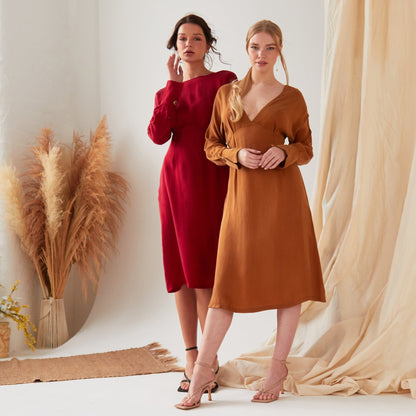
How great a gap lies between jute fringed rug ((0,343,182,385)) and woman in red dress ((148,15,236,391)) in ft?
1.84

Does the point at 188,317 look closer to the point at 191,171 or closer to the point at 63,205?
the point at 191,171

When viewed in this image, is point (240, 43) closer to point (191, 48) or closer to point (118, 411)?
point (191, 48)

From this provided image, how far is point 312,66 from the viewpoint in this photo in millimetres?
3750

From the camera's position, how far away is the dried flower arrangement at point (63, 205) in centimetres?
436

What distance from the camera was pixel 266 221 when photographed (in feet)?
9.00

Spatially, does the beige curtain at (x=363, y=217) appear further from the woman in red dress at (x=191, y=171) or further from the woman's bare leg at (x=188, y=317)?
the woman in red dress at (x=191, y=171)

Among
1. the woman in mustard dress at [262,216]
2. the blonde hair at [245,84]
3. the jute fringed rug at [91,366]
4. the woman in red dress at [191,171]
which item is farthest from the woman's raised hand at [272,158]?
the jute fringed rug at [91,366]

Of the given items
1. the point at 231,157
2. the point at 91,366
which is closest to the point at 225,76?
the point at 231,157

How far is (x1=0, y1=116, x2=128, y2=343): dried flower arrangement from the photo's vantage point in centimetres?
436

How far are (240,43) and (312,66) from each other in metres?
0.54

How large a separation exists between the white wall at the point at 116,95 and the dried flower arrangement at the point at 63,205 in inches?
4.4

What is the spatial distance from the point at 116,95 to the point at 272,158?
2.43m

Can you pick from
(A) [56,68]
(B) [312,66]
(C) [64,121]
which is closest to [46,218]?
(C) [64,121]

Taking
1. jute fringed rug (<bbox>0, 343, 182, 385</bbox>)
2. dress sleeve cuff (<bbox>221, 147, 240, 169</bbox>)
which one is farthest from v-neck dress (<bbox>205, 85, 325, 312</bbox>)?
jute fringed rug (<bbox>0, 343, 182, 385</bbox>)
